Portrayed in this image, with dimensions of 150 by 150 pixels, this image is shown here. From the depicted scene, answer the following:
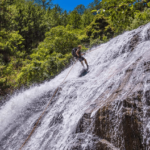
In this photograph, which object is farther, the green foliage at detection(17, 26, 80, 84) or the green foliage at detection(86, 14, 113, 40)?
the green foliage at detection(86, 14, 113, 40)

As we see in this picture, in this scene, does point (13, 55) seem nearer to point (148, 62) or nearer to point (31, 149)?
point (31, 149)

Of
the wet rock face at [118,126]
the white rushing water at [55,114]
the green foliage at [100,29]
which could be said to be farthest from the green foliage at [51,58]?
the wet rock face at [118,126]

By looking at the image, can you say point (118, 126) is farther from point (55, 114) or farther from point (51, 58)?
point (51, 58)

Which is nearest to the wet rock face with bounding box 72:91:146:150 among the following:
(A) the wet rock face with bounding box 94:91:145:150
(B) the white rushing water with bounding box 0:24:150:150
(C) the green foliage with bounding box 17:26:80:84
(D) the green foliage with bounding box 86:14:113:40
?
(A) the wet rock face with bounding box 94:91:145:150

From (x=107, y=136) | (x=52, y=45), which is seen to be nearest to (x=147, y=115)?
(x=107, y=136)

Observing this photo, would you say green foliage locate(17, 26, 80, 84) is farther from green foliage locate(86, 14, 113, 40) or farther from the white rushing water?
green foliage locate(86, 14, 113, 40)

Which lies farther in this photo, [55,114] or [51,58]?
[51,58]

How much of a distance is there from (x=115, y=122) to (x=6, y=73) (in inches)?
534

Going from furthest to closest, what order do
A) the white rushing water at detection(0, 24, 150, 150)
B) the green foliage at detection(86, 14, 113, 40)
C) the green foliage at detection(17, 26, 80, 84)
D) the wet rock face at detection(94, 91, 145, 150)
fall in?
the green foliage at detection(86, 14, 113, 40) → the green foliage at detection(17, 26, 80, 84) → the white rushing water at detection(0, 24, 150, 150) → the wet rock face at detection(94, 91, 145, 150)

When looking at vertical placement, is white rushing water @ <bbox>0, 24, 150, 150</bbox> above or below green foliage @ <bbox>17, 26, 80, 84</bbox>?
below

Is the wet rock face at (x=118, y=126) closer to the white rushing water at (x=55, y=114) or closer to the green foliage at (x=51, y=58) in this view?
the white rushing water at (x=55, y=114)

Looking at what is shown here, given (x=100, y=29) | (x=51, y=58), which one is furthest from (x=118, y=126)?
(x=100, y=29)

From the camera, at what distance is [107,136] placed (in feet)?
10.7

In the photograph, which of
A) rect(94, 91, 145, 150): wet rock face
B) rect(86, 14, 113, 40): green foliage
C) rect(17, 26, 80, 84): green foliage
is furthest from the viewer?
rect(86, 14, 113, 40): green foliage
